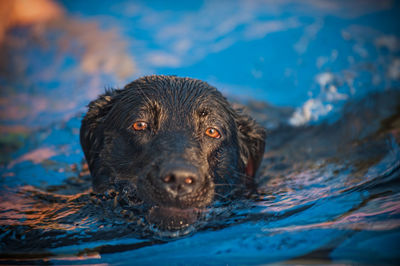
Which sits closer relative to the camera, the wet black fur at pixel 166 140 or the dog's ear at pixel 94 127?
the wet black fur at pixel 166 140

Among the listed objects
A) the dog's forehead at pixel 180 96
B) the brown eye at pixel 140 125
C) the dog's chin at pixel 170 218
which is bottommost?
the dog's chin at pixel 170 218

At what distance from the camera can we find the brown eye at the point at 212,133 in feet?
13.1

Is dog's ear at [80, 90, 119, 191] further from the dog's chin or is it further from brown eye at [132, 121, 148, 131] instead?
the dog's chin

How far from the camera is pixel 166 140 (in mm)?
3477

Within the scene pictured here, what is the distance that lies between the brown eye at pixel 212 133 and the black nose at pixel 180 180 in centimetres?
102

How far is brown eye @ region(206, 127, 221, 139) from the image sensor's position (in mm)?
4004

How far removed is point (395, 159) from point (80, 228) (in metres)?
4.48

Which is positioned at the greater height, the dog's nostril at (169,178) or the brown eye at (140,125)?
the brown eye at (140,125)

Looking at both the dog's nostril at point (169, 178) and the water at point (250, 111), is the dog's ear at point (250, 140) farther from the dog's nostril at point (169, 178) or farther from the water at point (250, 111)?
the dog's nostril at point (169, 178)

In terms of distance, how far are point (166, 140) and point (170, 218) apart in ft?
2.61

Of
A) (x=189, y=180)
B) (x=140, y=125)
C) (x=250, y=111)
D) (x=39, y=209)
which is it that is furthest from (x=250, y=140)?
(x=250, y=111)

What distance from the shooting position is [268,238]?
3076mm

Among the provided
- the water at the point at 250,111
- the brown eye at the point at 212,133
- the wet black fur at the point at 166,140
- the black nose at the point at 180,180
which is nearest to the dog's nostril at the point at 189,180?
the black nose at the point at 180,180

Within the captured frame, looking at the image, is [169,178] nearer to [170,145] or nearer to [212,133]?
[170,145]
